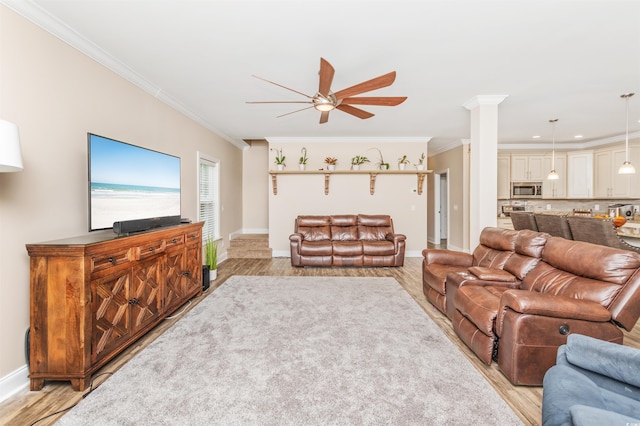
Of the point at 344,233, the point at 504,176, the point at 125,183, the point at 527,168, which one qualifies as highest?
the point at 527,168

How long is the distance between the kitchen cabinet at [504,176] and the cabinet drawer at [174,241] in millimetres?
7024

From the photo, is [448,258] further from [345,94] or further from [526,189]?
[526,189]

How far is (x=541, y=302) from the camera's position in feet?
6.11

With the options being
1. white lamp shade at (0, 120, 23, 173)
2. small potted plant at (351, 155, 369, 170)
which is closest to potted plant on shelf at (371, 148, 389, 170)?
small potted plant at (351, 155, 369, 170)

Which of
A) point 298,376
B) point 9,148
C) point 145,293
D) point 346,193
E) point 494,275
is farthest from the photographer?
point 346,193

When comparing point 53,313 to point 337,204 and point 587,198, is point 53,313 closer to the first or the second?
point 337,204

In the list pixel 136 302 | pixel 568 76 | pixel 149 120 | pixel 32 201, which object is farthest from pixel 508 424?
pixel 149 120

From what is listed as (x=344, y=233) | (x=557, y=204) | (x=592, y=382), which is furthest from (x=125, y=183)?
(x=557, y=204)

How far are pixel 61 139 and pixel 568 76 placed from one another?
16.9 feet

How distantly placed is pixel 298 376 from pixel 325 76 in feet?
7.67

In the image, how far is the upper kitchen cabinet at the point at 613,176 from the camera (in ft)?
18.5

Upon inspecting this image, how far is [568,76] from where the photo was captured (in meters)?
3.21

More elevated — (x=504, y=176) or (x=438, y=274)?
(x=504, y=176)

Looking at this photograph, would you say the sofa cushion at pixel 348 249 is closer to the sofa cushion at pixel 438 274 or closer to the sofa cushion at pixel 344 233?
the sofa cushion at pixel 344 233
